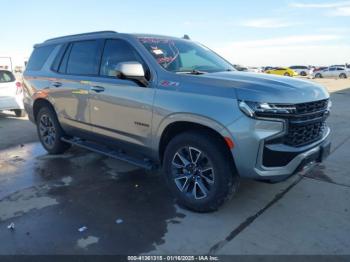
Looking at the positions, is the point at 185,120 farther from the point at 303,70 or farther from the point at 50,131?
the point at 303,70

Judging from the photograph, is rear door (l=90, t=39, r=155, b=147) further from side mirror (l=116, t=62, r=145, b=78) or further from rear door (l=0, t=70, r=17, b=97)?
rear door (l=0, t=70, r=17, b=97)

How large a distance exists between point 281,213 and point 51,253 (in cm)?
240

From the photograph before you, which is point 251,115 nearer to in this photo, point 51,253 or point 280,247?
point 280,247

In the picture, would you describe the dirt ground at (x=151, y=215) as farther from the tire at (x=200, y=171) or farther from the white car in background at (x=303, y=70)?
the white car in background at (x=303, y=70)

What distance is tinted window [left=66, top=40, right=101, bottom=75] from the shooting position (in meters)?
4.76

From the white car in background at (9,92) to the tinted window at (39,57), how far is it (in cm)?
420

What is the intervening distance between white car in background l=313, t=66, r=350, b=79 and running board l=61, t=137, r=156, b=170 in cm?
4752

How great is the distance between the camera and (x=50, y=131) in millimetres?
6066

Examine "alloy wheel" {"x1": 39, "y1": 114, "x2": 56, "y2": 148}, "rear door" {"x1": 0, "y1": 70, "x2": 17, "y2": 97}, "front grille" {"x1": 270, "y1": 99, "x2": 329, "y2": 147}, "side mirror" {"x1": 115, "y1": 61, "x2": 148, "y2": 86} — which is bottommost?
"alloy wheel" {"x1": 39, "y1": 114, "x2": 56, "y2": 148}

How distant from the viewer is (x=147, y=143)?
4082mm

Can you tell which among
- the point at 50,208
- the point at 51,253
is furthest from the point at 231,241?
the point at 50,208

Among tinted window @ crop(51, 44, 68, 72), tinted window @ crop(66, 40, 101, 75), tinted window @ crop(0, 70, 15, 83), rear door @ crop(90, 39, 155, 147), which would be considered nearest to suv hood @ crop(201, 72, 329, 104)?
rear door @ crop(90, 39, 155, 147)

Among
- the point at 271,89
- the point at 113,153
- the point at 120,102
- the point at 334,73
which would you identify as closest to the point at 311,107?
the point at 271,89

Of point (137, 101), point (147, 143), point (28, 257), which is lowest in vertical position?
point (28, 257)
